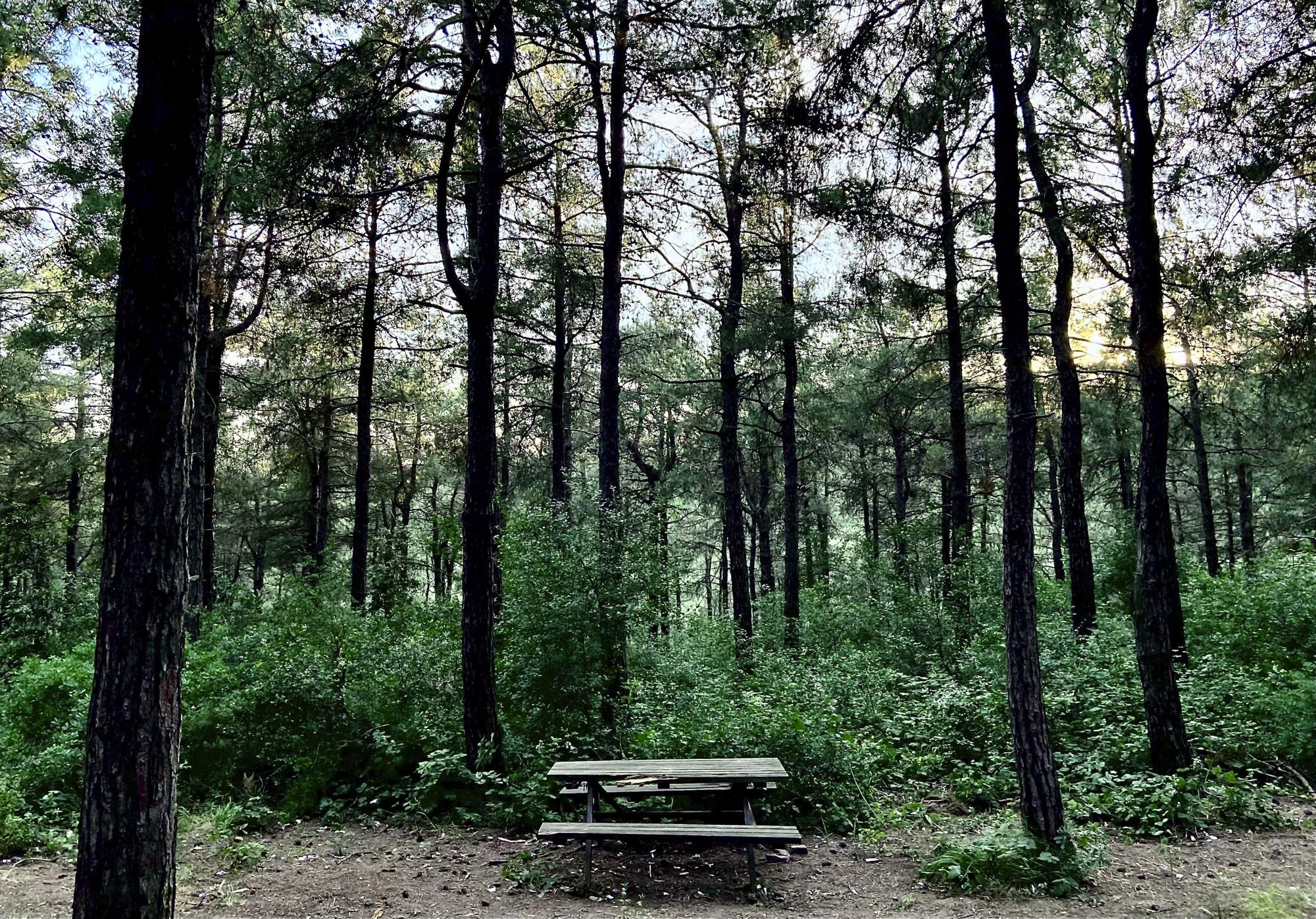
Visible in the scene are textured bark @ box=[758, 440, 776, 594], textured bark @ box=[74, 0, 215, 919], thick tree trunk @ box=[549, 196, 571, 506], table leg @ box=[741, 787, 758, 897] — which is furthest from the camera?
textured bark @ box=[758, 440, 776, 594]

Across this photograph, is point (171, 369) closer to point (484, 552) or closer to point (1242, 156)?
point (484, 552)

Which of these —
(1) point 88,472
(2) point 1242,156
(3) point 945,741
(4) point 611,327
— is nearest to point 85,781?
(3) point 945,741

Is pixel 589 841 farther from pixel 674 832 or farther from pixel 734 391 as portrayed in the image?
pixel 734 391

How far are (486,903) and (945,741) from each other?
5320 mm

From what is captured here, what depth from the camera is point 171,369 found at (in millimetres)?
3873

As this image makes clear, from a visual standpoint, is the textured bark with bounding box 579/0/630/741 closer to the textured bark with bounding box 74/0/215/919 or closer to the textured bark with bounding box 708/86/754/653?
the textured bark with bounding box 708/86/754/653

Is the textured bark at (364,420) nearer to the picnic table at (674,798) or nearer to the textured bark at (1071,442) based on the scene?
the picnic table at (674,798)

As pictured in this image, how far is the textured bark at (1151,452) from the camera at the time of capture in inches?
Result: 270

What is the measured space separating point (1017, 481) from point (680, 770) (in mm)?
3504

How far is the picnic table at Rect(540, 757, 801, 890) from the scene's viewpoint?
5.48m

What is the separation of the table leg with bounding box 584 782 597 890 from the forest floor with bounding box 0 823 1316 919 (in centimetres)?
11

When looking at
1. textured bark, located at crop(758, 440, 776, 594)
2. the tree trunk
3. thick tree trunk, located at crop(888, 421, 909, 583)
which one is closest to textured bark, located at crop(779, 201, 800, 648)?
thick tree trunk, located at crop(888, 421, 909, 583)

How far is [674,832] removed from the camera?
5.52 metres

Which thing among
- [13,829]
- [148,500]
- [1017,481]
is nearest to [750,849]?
[1017,481]
